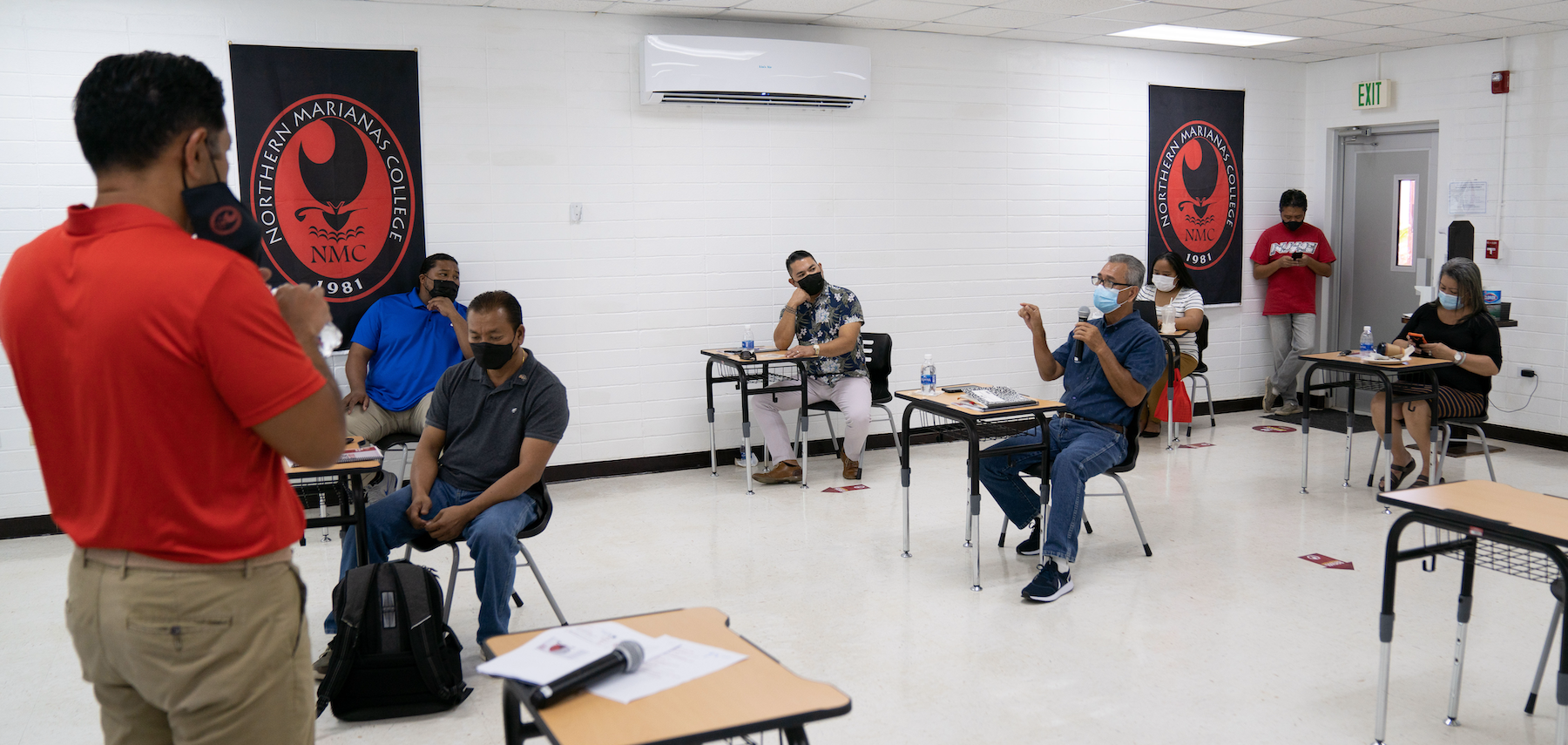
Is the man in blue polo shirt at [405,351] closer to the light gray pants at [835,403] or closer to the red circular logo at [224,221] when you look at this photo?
the light gray pants at [835,403]

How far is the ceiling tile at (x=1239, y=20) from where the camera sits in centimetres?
637

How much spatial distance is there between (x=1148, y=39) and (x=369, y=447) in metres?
5.83

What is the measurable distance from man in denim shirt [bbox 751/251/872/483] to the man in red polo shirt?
4738 mm

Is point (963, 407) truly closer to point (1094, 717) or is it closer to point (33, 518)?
point (1094, 717)

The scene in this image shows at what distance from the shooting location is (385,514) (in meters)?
3.47

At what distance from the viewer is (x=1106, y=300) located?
4285 millimetres

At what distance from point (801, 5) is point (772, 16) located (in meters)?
0.40

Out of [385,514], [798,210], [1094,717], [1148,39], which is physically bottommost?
[1094,717]

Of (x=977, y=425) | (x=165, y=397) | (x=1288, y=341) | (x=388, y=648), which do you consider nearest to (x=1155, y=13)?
(x=1288, y=341)

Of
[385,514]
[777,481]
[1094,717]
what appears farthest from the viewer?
[777,481]

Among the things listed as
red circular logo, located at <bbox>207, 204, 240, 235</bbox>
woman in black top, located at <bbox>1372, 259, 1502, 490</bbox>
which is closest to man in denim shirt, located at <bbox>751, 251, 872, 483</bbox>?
woman in black top, located at <bbox>1372, 259, 1502, 490</bbox>

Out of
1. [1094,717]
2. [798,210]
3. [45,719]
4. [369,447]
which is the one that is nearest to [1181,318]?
[798,210]

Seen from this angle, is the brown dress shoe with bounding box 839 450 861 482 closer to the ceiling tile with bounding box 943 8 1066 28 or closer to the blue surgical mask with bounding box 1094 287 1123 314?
the blue surgical mask with bounding box 1094 287 1123 314

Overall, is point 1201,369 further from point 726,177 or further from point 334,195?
point 334,195
